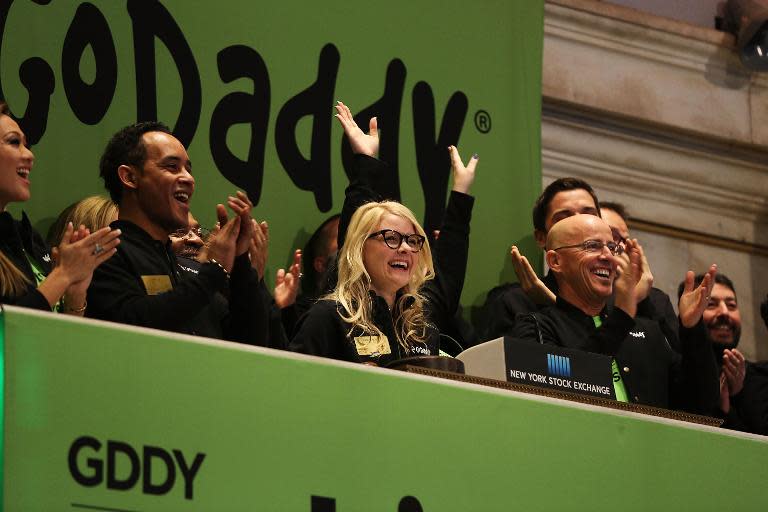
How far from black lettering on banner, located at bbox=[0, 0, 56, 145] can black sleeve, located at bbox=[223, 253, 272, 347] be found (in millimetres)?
1041

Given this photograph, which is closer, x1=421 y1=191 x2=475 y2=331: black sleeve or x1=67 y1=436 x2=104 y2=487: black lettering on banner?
x1=67 y1=436 x2=104 y2=487: black lettering on banner

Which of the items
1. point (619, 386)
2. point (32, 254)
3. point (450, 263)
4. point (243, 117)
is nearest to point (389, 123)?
point (243, 117)

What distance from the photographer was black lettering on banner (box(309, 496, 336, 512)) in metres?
3.13

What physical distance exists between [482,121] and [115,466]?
3.13 m

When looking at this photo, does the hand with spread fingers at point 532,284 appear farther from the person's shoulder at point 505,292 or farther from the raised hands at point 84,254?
the raised hands at point 84,254

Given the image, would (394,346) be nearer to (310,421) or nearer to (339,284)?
(339,284)

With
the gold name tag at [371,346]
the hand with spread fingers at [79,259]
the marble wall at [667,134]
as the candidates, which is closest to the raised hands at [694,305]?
the gold name tag at [371,346]

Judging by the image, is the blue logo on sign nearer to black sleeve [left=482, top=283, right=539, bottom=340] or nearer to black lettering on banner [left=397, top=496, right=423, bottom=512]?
black lettering on banner [left=397, top=496, right=423, bottom=512]

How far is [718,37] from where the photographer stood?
710cm

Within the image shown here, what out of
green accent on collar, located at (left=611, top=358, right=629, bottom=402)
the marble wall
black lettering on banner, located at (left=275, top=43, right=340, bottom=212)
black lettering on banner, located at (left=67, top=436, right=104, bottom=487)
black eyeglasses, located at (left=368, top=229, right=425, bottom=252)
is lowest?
black lettering on banner, located at (left=67, top=436, right=104, bottom=487)

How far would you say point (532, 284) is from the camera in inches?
193

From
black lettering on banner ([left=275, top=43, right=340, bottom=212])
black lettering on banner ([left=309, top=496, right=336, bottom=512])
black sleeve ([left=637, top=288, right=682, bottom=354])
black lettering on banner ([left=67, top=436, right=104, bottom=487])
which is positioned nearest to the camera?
black lettering on banner ([left=67, top=436, right=104, bottom=487])

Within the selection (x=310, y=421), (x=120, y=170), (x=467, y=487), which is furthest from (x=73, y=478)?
(x=120, y=170)

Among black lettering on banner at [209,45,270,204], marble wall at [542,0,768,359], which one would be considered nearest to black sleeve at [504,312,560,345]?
black lettering on banner at [209,45,270,204]
